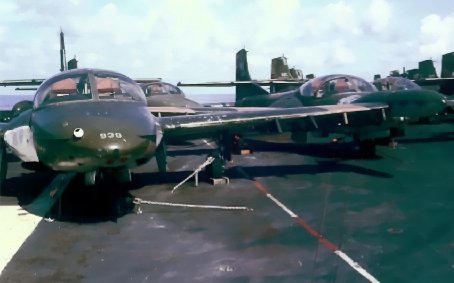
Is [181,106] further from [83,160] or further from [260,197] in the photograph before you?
[83,160]

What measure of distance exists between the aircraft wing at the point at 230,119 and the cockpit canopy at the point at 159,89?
11122mm

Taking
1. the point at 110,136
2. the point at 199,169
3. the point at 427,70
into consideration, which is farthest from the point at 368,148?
the point at 427,70

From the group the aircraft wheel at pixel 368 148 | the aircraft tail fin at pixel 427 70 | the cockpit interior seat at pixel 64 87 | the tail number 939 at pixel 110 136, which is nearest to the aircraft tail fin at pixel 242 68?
the aircraft wheel at pixel 368 148

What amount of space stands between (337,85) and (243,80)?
43.4 ft

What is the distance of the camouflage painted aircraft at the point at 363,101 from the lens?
1296 cm

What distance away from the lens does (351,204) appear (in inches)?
374

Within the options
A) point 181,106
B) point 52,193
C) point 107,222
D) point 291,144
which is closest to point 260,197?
point 107,222

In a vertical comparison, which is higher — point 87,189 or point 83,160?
point 83,160

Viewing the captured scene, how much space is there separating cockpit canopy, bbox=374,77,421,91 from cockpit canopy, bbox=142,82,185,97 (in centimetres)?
1048

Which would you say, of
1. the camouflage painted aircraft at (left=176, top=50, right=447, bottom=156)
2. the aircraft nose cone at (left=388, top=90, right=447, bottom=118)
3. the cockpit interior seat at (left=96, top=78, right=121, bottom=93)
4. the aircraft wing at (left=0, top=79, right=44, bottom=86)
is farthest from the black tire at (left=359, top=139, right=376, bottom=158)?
the aircraft wing at (left=0, top=79, right=44, bottom=86)

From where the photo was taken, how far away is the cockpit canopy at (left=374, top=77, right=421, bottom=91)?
17453mm

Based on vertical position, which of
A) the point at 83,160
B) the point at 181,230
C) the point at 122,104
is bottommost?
the point at 181,230

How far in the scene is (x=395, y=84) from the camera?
59.0ft

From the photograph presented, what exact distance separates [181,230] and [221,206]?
1.78 m
